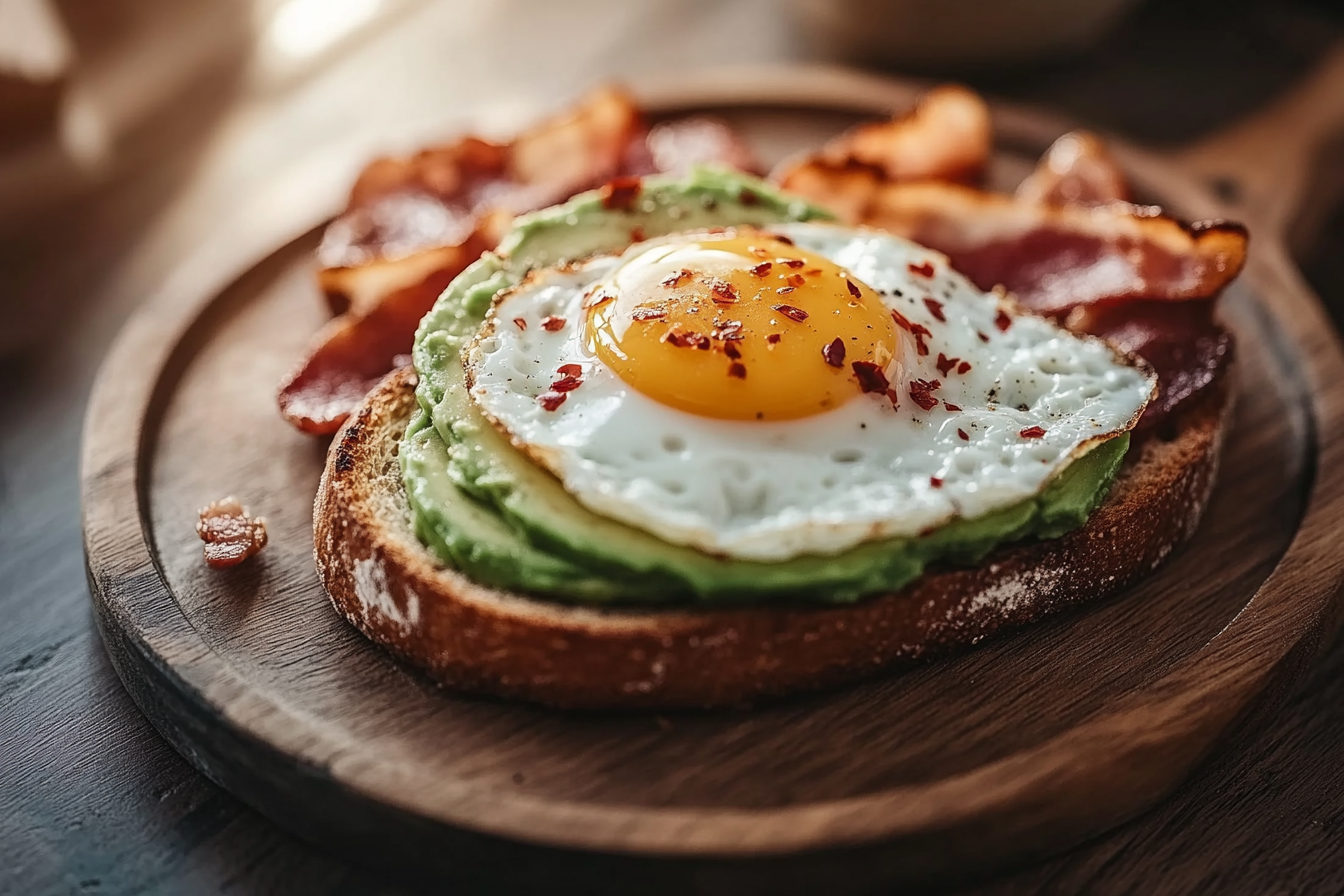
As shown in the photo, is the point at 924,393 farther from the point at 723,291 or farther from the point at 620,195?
the point at 620,195

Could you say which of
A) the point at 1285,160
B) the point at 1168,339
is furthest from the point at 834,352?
the point at 1285,160

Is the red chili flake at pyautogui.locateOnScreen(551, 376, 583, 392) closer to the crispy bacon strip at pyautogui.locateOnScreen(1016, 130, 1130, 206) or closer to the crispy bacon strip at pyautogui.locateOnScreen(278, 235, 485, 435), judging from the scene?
the crispy bacon strip at pyautogui.locateOnScreen(278, 235, 485, 435)

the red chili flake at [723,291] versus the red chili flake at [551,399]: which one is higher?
the red chili flake at [723,291]

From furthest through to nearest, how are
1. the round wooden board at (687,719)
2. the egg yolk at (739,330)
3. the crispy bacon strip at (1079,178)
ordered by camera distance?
the crispy bacon strip at (1079,178)
the egg yolk at (739,330)
the round wooden board at (687,719)

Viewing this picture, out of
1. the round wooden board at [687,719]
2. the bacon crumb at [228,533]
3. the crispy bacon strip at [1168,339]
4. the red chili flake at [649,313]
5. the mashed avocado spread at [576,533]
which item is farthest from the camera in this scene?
the crispy bacon strip at [1168,339]

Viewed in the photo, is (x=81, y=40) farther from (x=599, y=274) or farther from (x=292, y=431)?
(x=599, y=274)

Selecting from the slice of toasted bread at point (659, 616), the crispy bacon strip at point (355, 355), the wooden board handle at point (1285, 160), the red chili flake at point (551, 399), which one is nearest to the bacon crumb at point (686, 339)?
the red chili flake at point (551, 399)

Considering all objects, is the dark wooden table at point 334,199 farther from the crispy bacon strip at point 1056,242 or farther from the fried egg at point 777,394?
the crispy bacon strip at point 1056,242

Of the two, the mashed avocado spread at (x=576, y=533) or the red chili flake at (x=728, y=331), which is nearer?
the mashed avocado spread at (x=576, y=533)
